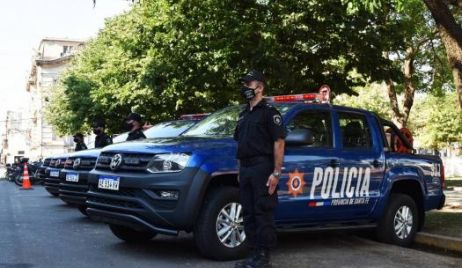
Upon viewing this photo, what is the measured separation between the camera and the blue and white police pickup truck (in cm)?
620

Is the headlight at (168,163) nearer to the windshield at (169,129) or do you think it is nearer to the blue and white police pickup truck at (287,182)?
the blue and white police pickup truck at (287,182)

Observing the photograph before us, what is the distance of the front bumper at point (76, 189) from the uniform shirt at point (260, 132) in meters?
4.62

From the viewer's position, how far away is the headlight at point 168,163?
6.21 metres

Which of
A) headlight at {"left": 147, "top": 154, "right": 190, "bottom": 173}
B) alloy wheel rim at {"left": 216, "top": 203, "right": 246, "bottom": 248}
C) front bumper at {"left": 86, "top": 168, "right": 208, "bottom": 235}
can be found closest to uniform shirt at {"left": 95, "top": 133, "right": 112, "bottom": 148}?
front bumper at {"left": 86, "top": 168, "right": 208, "bottom": 235}

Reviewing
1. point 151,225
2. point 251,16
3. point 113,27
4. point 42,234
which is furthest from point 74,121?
point 151,225

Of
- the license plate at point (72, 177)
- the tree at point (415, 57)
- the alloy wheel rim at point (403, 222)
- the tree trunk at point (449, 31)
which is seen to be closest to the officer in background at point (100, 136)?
the license plate at point (72, 177)

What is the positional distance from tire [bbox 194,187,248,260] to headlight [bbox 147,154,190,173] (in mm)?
462

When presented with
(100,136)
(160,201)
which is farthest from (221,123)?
(100,136)

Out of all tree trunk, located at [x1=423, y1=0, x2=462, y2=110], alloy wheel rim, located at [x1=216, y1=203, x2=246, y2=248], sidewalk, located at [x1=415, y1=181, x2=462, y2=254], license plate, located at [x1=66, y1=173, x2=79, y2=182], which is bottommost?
sidewalk, located at [x1=415, y1=181, x2=462, y2=254]

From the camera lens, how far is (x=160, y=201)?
6.14m

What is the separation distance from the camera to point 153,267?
6.09 metres

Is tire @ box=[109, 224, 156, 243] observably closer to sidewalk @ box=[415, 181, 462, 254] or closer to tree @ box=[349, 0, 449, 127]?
sidewalk @ box=[415, 181, 462, 254]

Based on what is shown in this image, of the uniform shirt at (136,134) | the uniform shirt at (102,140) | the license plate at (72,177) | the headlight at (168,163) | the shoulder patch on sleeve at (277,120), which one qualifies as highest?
the shoulder patch on sleeve at (277,120)

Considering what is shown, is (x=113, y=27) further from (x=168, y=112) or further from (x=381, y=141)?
(x=381, y=141)
